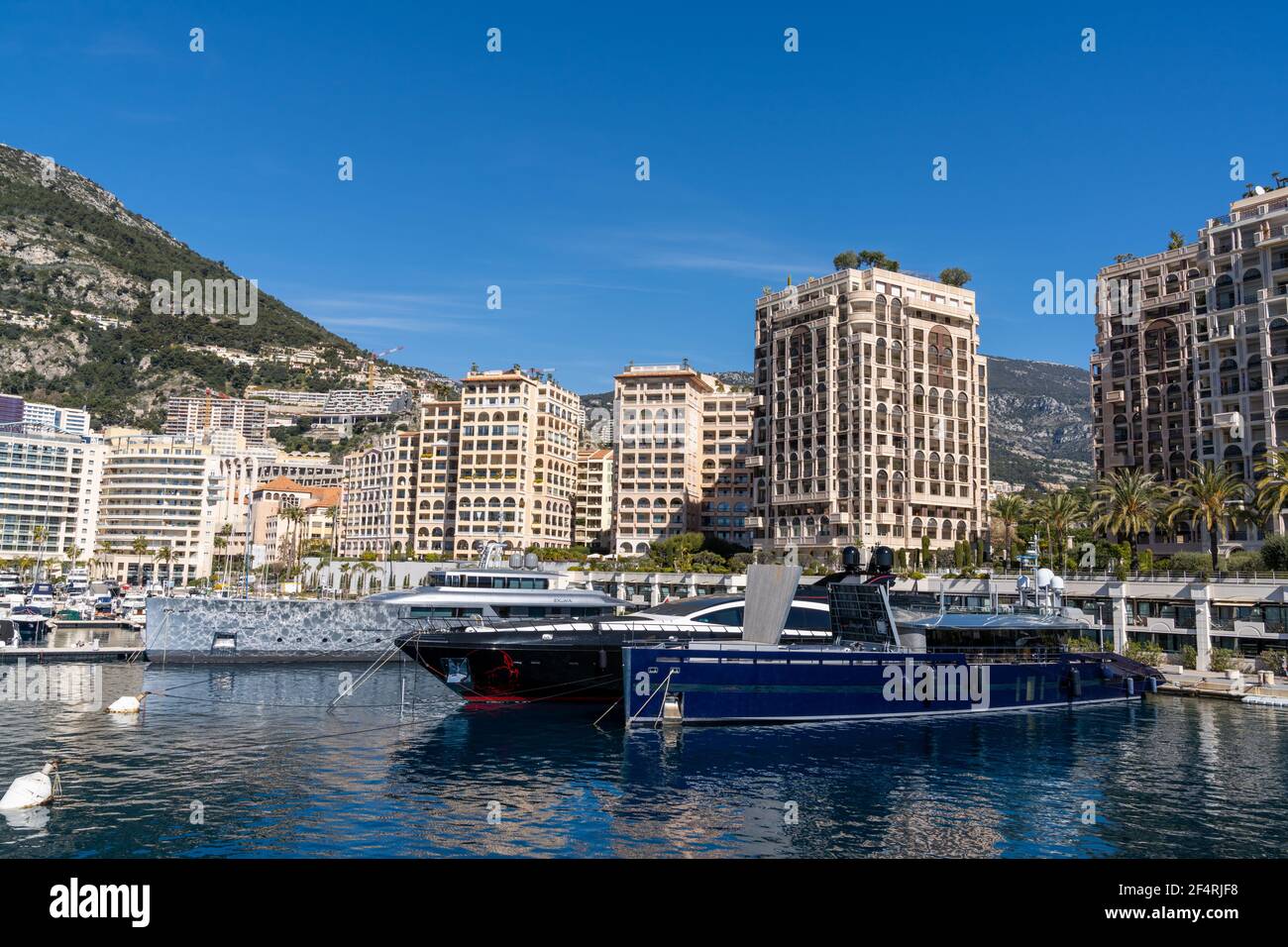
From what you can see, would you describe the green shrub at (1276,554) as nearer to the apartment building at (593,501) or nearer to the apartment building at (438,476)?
the apartment building at (593,501)

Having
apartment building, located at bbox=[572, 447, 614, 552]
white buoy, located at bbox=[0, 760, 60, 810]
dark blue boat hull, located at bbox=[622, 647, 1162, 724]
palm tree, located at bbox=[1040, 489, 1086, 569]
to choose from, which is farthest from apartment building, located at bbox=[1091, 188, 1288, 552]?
white buoy, located at bbox=[0, 760, 60, 810]

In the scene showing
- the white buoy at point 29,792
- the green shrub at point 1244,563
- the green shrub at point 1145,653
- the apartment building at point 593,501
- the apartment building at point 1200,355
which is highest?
the apartment building at point 1200,355

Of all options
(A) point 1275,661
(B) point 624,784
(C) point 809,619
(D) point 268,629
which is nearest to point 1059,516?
(A) point 1275,661

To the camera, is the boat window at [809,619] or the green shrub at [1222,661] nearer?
the boat window at [809,619]

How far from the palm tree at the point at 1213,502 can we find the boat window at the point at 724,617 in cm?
4774

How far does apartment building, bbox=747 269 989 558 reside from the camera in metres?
117

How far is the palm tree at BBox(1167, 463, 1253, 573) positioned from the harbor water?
3834 cm

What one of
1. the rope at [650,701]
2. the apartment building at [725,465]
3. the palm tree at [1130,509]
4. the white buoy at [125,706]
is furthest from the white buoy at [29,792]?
the apartment building at [725,465]

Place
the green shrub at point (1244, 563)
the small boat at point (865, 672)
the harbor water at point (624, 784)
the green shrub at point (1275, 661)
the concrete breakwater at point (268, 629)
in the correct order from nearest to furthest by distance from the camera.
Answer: the harbor water at point (624, 784), the small boat at point (865, 672), the green shrub at point (1275, 661), the concrete breakwater at point (268, 629), the green shrub at point (1244, 563)

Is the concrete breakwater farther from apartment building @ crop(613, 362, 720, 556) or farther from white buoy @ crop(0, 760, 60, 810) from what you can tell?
apartment building @ crop(613, 362, 720, 556)

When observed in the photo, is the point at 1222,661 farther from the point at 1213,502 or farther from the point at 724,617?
the point at 724,617

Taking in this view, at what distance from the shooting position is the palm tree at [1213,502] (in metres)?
80.1
